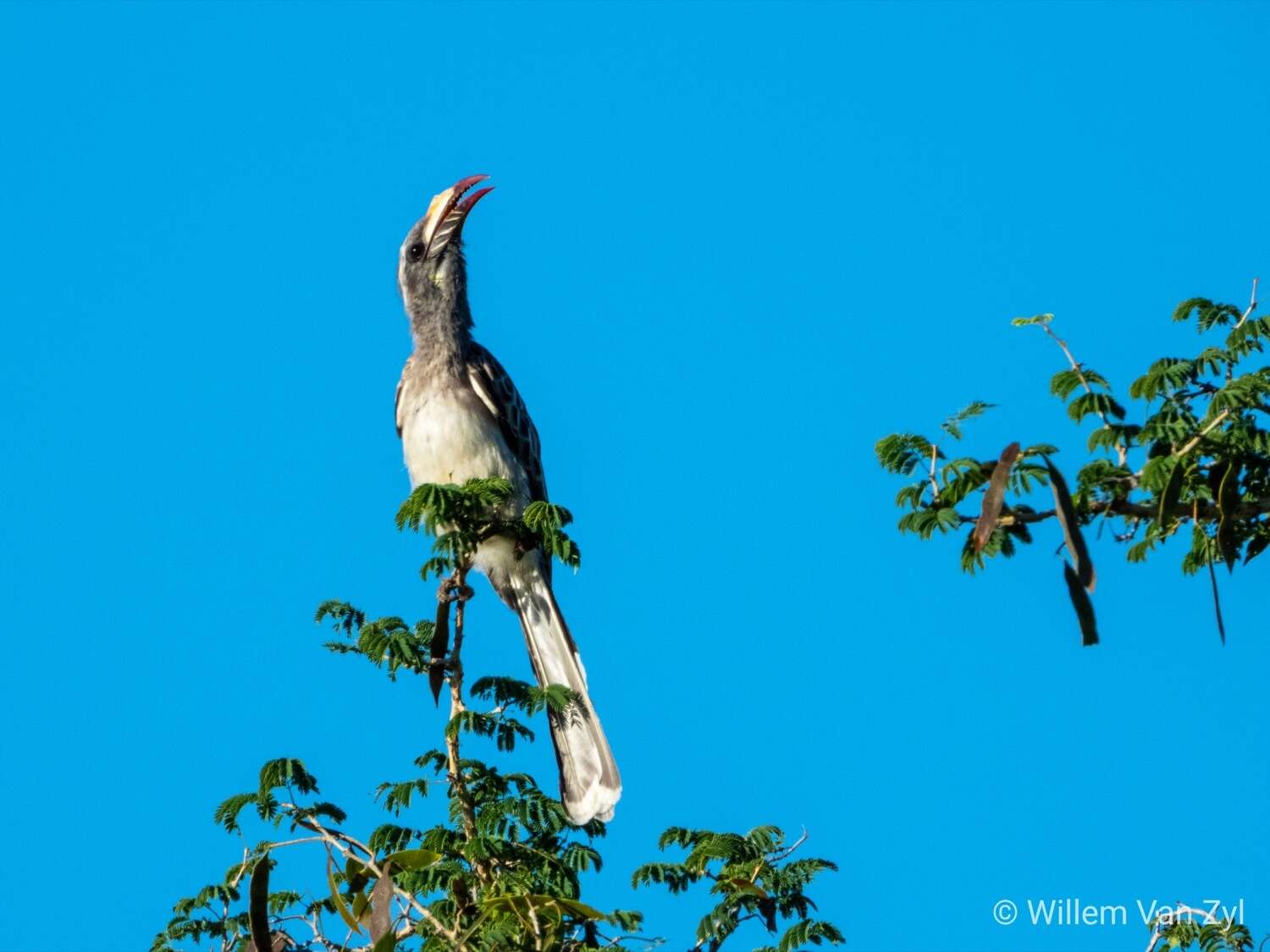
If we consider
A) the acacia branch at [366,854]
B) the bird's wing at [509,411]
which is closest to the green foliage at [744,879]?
the acacia branch at [366,854]

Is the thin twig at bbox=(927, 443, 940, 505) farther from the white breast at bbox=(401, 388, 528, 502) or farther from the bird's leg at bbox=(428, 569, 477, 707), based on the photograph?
the white breast at bbox=(401, 388, 528, 502)

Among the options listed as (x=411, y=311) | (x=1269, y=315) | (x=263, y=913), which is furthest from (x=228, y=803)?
(x=411, y=311)

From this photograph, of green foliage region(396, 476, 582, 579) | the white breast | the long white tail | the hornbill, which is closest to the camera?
green foliage region(396, 476, 582, 579)

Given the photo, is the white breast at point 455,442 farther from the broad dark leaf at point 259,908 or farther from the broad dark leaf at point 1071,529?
the broad dark leaf at point 1071,529

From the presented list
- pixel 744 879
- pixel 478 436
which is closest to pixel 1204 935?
pixel 744 879

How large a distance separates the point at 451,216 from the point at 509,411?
1333 mm

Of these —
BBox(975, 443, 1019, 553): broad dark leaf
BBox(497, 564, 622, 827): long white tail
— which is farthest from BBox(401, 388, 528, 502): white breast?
BBox(975, 443, 1019, 553): broad dark leaf

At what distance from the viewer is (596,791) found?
6680 mm

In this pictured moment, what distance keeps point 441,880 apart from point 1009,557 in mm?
1932

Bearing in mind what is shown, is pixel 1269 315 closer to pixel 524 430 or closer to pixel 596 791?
pixel 596 791

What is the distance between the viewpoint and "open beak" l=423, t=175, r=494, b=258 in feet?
27.8

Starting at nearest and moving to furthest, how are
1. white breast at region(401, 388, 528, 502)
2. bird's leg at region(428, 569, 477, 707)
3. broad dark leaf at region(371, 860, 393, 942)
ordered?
broad dark leaf at region(371, 860, 393, 942) → bird's leg at region(428, 569, 477, 707) → white breast at region(401, 388, 528, 502)

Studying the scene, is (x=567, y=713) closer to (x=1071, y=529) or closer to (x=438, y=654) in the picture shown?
(x=438, y=654)

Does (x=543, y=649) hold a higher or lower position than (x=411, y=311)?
lower
